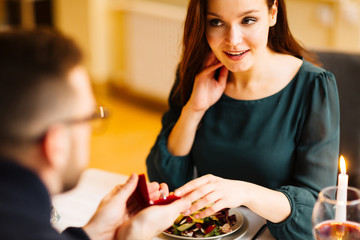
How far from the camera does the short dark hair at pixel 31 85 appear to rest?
2.67 feet

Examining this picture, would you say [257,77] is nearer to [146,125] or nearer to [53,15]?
[146,125]

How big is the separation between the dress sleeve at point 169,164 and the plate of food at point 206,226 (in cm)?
37

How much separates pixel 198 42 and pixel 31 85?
1.01 m

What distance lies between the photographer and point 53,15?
5547mm

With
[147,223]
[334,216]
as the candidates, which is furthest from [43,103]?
[334,216]

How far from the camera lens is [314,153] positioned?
1.63 m

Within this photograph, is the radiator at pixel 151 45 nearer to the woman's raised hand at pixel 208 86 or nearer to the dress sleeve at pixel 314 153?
the woman's raised hand at pixel 208 86

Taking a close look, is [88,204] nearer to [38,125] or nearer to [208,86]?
[208,86]

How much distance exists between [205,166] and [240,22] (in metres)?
0.51

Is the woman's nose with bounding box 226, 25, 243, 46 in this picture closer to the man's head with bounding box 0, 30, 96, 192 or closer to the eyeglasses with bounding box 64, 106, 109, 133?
the eyeglasses with bounding box 64, 106, 109, 133

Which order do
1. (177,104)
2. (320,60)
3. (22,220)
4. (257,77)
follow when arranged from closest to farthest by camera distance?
(22,220), (257,77), (177,104), (320,60)

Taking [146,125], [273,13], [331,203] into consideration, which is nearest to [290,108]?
[273,13]

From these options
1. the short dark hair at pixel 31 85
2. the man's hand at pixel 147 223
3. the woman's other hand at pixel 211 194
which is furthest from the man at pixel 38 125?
the woman's other hand at pixel 211 194

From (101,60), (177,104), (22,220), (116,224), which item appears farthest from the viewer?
(101,60)
